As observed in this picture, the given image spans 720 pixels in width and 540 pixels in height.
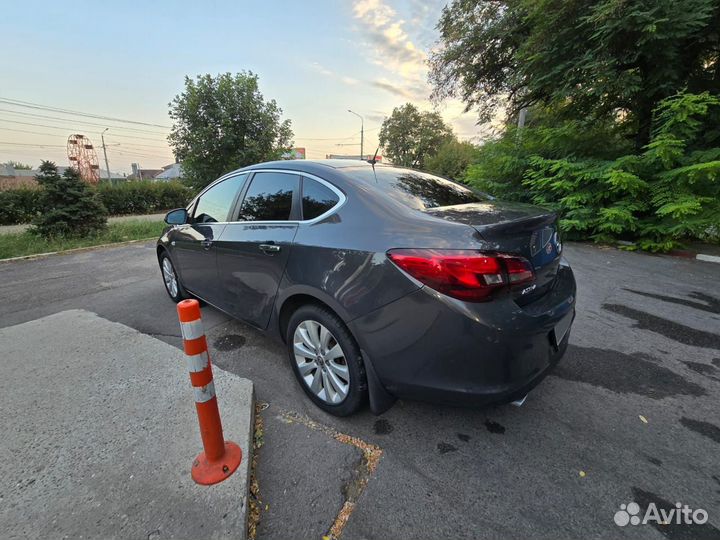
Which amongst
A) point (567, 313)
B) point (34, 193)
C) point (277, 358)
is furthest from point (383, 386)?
point (34, 193)

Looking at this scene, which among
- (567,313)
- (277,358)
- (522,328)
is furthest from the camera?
(277,358)

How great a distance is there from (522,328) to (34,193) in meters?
18.4

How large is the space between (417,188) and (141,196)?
2125cm

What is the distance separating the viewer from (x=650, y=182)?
6715 millimetres

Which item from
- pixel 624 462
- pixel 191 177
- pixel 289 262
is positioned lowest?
pixel 624 462

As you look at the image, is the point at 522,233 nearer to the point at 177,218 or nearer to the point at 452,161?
the point at 177,218

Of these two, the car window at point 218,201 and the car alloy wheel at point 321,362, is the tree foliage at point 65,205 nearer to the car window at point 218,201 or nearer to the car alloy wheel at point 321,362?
the car window at point 218,201

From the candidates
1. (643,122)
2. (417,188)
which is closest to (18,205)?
(417,188)

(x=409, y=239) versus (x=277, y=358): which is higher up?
(x=409, y=239)

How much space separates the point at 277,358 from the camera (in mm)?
2980

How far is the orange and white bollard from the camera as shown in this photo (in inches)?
59.3

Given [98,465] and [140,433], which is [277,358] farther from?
[98,465]

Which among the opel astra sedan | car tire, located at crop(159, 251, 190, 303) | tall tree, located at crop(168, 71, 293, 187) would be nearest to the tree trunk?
the opel astra sedan

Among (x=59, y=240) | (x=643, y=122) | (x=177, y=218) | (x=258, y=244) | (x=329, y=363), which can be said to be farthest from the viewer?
(x=59, y=240)
